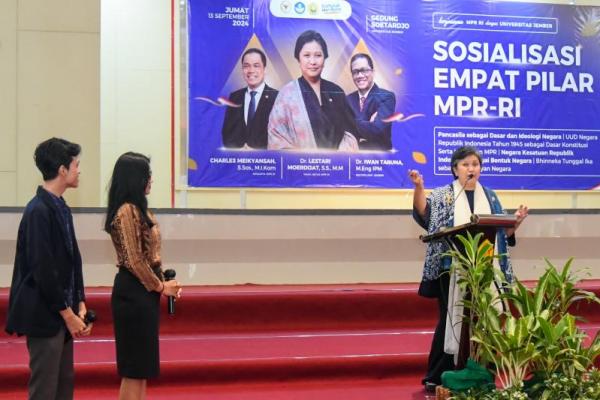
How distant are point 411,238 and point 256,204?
110 cm

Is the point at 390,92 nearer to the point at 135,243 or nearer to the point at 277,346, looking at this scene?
the point at 277,346

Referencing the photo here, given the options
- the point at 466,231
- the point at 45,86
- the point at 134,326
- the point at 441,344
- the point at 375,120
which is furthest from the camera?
the point at 375,120

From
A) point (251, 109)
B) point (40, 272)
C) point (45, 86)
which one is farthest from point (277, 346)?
point (45, 86)

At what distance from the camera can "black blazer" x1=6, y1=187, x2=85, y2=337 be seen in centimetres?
217

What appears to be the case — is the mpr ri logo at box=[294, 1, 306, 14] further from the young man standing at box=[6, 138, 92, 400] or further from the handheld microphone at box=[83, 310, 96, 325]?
the handheld microphone at box=[83, 310, 96, 325]

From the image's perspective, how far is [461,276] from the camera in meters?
2.77

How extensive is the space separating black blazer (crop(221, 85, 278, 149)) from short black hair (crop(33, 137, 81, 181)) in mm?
2603

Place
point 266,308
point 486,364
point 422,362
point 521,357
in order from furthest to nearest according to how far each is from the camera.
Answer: point 266,308
point 422,362
point 486,364
point 521,357

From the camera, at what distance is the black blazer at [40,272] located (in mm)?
2174

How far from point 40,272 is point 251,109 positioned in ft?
9.86

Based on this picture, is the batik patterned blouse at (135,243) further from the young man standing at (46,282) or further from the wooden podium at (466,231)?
the wooden podium at (466,231)

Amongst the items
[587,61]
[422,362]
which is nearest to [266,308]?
[422,362]

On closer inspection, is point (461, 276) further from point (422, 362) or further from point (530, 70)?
point (530, 70)

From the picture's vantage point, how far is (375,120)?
5184mm
